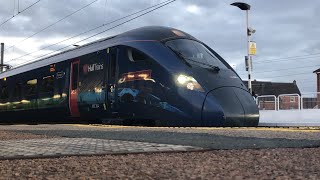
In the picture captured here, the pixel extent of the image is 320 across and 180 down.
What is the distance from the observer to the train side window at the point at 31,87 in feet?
52.4

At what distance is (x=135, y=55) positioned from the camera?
1137cm

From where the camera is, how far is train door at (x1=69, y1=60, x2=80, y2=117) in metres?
13.3

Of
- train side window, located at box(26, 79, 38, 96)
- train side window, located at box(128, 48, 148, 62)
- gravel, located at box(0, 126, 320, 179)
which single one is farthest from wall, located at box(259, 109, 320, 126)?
gravel, located at box(0, 126, 320, 179)

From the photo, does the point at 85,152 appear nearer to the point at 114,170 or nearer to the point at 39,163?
the point at 39,163

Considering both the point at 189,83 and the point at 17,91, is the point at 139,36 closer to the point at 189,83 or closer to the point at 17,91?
the point at 189,83

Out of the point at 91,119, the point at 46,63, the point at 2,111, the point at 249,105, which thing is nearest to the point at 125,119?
the point at 91,119

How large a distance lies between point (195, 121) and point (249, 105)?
1.88 metres

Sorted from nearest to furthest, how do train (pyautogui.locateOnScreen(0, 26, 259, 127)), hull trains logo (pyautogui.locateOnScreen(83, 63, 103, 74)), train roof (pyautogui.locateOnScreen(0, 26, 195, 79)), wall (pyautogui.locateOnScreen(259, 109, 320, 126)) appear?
train (pyautogui.locateOnScreen(0, 26, 259, 127)) → train roof (pyautogui.locateOnScreen(0, 26, 195, 79)) → hull trains logo (pyautogui.locateOnScreen(83, 63, 103, 74)) → wall (pyautogui.locateOnScreen(259, 109, 320, 126))

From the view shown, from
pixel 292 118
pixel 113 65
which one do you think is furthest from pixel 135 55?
pixel 292 118

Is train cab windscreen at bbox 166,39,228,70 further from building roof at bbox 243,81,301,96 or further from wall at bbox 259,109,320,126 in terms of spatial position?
building roof at bbox 243,81,301,96

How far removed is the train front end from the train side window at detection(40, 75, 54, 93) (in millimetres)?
5413

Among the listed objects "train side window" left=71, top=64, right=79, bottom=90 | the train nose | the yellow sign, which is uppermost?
the yellow sign

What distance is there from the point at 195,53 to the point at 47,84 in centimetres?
615

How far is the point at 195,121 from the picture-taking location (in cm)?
1014
